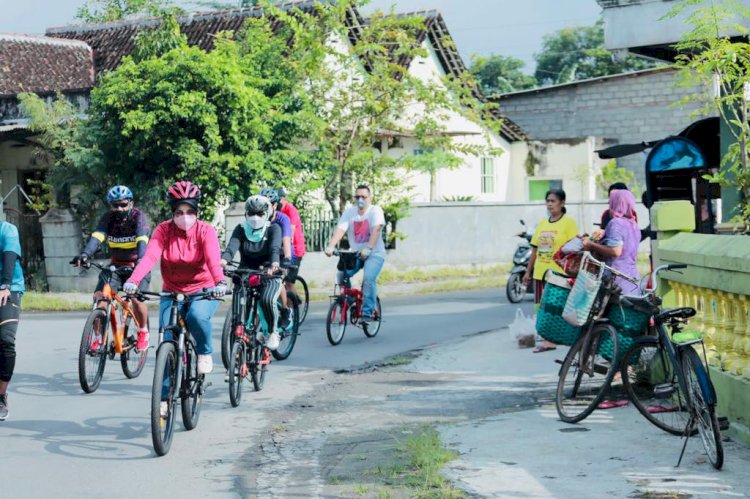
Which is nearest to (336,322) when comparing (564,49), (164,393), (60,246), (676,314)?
(164,393)

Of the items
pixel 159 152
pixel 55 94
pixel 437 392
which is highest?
pixel 55 94

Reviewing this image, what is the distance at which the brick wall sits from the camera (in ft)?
125

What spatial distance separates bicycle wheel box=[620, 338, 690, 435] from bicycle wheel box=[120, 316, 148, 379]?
502cm

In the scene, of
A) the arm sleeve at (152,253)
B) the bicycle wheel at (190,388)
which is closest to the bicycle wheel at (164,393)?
the bicycle wheel at (190,388)

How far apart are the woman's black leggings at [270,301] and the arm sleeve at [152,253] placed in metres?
2.37

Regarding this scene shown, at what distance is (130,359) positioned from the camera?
12008 mm

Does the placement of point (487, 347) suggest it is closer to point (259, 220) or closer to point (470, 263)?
point (259, 220)

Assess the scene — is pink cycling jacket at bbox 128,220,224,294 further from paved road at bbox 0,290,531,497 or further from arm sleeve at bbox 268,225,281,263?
arm sleeve at bbox 268,225,281,263

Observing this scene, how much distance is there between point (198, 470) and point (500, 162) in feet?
98.9

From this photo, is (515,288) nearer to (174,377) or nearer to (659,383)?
(659,383)

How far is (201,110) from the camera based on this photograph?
20.4m

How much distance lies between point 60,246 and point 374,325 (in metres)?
9.19

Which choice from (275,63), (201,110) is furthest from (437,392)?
(275,63)

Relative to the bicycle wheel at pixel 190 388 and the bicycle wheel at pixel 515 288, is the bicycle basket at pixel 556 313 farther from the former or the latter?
the bicycle wheel at pixel 515 288
